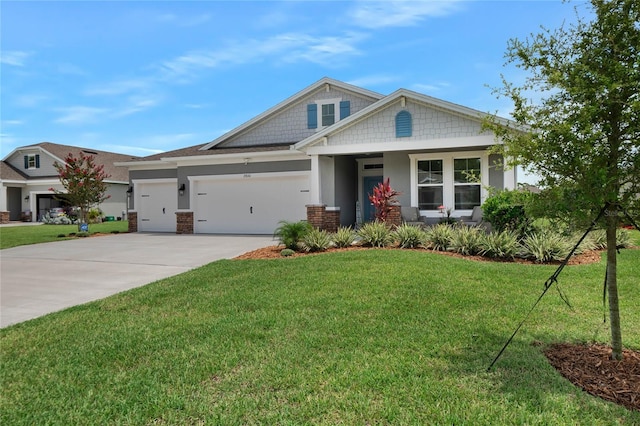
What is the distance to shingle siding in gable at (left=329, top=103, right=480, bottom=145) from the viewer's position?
13.2m

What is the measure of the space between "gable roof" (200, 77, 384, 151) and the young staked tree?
13.6 m

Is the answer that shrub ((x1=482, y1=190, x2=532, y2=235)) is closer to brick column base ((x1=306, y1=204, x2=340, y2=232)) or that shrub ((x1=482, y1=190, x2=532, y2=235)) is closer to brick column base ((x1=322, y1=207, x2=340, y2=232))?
brick column base ((x1=306, y1=204, x2=340, y2=232))

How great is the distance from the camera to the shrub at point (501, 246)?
9.43 metres

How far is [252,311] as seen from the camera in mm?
5688

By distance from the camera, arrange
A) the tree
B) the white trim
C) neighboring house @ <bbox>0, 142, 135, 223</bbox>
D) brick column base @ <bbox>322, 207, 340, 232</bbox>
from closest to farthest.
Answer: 1. the white trim
2. brick column base @ <bbox>322, 207, 340, 232</bbox>
3. the tree
4. neighboring house @ <bbox>0, 142, 135, 223</bbox>

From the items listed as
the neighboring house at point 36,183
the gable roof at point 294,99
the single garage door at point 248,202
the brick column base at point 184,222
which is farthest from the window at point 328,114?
the neighboring house at point 36,183

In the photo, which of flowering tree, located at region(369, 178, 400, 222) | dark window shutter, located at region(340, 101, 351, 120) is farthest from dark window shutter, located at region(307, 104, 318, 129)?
flowering tree, located at region(369, 178, 400, 222)

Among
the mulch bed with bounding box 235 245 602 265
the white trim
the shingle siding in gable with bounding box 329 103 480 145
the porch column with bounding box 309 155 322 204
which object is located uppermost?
the shingle siding in gable with bounding box 329 103 480 145

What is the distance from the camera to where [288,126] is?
740 inches

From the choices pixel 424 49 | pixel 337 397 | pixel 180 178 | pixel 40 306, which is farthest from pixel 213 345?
pixel 180 178

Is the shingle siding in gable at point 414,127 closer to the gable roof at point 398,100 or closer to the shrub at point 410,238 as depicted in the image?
the gable roof at point 398,100

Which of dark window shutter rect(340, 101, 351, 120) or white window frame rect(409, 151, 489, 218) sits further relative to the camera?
dark window shutter rect(340, 101, 351, 120)

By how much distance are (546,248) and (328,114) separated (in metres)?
11.4

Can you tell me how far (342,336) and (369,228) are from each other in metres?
6.77
